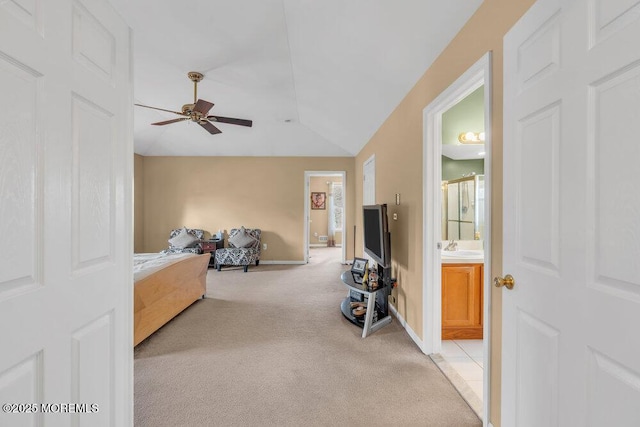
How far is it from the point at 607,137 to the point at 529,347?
2.66ft

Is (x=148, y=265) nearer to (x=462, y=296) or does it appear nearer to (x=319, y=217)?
(x=462, y=296)

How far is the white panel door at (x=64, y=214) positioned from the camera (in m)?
0.78

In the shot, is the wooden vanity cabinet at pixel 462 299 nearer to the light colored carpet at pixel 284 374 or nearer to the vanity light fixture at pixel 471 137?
the light colored carpet at pixel 284 374

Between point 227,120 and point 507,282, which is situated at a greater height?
point 227,120

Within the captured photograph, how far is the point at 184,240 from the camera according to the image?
19.9 feet

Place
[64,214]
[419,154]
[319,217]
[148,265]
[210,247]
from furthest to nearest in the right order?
[319,217] < [210,247] < [148,265] < [419,154] < [64,214]

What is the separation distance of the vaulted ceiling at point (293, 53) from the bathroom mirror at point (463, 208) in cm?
118

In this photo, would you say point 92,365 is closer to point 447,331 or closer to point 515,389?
point 515,389

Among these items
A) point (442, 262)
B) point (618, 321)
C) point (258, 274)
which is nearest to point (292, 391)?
point (442, 262)

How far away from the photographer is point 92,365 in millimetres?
1073

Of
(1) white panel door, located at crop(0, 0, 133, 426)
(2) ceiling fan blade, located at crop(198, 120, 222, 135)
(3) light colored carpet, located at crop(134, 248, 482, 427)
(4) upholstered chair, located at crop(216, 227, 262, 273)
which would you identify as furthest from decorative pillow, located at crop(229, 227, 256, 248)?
(1) white panel door, located at crop(0, 0, 133, 426)

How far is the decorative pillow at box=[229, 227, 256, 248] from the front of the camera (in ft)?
20.1

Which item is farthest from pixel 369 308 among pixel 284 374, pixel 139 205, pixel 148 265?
pixel 139 205

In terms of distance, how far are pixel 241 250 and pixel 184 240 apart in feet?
4.09
